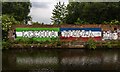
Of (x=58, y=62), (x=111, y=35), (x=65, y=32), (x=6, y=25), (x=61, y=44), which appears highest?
(x=6, y=25)

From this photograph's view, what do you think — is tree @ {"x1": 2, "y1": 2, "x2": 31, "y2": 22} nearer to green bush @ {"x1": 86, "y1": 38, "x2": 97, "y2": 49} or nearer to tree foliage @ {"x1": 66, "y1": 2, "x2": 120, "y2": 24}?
tree foliage @ {"x1": 66, "y1": 2, "x2": 120, "y2": 24}

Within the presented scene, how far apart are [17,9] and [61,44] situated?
829 inches

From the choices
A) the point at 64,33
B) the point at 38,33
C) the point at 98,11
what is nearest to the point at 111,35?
the point at 64,33

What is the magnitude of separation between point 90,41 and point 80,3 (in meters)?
16.6

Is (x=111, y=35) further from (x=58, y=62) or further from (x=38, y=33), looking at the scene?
(x=58, y=62)

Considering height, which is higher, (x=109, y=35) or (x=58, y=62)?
(x=109, y=35)

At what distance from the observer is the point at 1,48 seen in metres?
36.1

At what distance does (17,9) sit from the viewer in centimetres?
5694

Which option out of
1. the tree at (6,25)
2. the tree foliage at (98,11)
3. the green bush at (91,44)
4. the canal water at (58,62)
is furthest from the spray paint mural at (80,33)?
the canal water at (58,62)

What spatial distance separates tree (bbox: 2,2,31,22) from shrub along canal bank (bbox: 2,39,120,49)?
16049 mm

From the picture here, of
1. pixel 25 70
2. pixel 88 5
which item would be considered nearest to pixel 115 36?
pixel 88 5

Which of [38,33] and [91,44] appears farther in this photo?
[38,33]

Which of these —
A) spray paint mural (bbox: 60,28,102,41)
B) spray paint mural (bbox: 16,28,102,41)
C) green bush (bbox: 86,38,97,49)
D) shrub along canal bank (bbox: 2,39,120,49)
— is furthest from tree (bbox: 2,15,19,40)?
green bush (bbox: 86,38,97,49)

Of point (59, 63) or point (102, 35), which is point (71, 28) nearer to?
point (102, 35)
